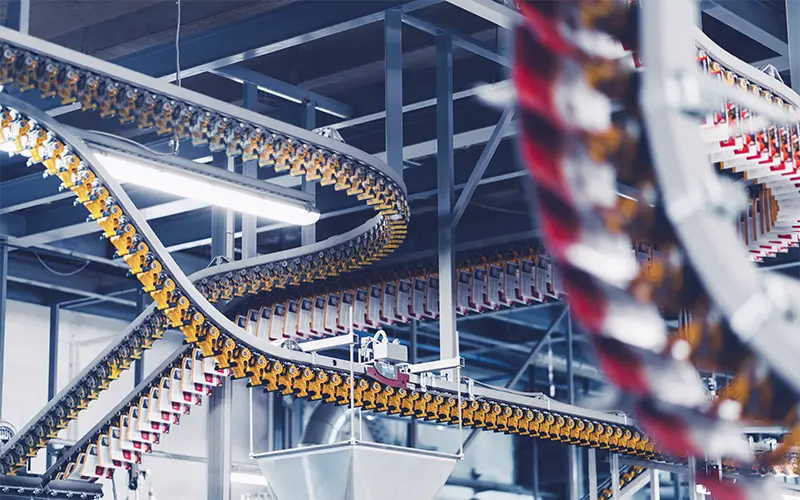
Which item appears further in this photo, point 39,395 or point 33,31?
point 39,395

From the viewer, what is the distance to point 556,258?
1.62m

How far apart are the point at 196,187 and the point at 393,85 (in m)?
2.53

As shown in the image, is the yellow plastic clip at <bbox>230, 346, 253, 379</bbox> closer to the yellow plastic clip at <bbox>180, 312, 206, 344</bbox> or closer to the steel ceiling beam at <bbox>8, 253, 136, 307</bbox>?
the yellow plastic clip at <bbox>180, 312, 206, 344</bbox>

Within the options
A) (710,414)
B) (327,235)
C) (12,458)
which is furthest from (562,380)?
(710,414)

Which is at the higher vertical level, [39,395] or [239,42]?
[239,42]

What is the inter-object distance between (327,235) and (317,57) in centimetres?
461

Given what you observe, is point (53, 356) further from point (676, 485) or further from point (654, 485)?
point (676, 485)

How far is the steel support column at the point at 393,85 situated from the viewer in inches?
367

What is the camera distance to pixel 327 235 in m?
15.7

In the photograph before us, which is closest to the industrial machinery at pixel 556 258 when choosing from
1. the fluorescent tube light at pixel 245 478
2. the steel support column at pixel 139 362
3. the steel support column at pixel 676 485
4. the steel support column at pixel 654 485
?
the steel support column at pixel 654 485

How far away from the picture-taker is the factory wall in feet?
54.0

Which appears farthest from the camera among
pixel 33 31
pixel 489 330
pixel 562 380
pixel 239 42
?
pixel 562 380

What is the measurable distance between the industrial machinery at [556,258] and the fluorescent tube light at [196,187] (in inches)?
8.8

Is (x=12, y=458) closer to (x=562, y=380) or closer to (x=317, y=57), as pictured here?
(x=317, y=57)
